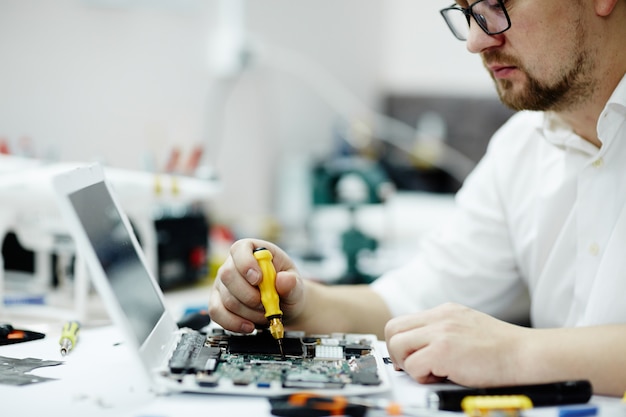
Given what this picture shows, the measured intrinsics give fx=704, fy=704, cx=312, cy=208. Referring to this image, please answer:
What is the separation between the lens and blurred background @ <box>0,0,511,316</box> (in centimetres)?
148

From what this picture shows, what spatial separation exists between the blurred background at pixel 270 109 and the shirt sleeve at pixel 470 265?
1.40 feet

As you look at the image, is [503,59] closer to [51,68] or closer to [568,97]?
[568,97]

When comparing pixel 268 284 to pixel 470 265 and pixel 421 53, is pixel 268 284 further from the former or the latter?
pixel 421 53

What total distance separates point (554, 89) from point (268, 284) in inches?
19.2

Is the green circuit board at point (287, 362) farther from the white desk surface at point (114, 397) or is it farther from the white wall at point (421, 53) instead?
the white wall at point (421, 53)

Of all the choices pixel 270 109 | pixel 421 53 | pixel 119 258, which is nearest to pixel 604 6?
pixel 119 258

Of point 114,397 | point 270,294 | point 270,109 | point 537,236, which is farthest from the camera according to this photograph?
point 270,109

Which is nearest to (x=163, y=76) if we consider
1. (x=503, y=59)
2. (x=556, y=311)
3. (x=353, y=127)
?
(x=353, y=127)

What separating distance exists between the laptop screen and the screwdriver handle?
0.12m

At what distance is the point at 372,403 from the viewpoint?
2.15 ft

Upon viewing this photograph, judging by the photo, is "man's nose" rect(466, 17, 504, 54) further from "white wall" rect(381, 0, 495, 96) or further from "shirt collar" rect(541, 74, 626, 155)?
"white wall" rect(381, 0, 495, 96)

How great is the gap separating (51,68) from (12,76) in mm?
105

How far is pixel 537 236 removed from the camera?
1.10m

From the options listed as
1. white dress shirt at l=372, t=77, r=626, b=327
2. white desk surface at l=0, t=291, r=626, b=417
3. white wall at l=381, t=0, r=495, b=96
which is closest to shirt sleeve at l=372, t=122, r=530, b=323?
white dress shirt at l=372, t=77, r=626, b=327
